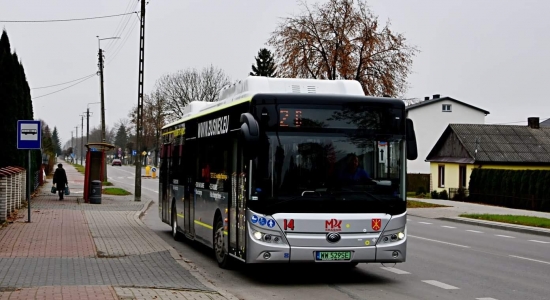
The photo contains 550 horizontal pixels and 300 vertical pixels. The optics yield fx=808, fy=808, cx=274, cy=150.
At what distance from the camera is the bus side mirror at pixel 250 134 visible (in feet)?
35.6

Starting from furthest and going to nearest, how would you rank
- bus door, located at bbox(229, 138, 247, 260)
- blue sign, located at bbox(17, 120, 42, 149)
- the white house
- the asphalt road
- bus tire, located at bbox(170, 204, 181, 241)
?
the white house
blue sign, located at bbox(17, 120, 42, 149)
bus tire, located at bbox(170, 204, 181, 241)
bus door, located at bbox(229, 138, 247, 260)
the asphalt road

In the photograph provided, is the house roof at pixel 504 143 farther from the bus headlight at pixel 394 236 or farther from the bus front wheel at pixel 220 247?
the bus headlight at pixel 394 236

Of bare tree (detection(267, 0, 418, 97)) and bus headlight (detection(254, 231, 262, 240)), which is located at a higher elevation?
bare tree (detection(267, 0, 418, 97))

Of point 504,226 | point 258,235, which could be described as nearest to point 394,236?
point 258,235

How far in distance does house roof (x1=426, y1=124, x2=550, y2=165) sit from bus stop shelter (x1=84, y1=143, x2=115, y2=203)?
80.5ft

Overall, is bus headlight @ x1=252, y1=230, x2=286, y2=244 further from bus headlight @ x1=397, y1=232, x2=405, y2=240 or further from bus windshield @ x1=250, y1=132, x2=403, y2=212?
bus headlight @ x1=397, y1=232, x2=405, y2=240

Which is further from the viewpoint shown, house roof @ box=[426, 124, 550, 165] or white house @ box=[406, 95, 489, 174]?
white house @ box=[406, 95, 489, 174]

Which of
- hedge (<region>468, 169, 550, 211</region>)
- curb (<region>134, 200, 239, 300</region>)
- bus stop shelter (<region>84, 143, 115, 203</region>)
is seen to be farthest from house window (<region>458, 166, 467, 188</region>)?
curb (<region>134, 200, 239, 300</region>)

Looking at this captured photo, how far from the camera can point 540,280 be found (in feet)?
41.5

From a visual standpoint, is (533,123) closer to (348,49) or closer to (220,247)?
(348,49)

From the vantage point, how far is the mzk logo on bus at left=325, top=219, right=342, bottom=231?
11320 mm

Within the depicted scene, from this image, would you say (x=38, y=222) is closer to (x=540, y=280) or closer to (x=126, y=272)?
(x=126, y=272)

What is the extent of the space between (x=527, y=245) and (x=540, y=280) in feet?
23.9

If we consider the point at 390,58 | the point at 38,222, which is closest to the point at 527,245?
the point at 38,222
